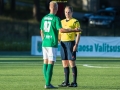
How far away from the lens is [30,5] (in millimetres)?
67562

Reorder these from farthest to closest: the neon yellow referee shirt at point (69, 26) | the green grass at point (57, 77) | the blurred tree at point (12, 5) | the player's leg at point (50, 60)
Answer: the blurred tree at point (12, 5), the neon yellow referee shirt at point (69, 26), the green grass at point (57, 77), the player's leg at point (50, 60)

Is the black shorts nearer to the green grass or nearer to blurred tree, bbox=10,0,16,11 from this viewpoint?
the green grass

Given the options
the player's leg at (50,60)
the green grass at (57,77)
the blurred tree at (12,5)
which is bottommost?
the blurred tree at (12,5)

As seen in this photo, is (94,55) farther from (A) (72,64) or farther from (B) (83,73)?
(A) (72,64)

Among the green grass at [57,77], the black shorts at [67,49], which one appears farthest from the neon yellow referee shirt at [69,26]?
the green grass at [57,77]

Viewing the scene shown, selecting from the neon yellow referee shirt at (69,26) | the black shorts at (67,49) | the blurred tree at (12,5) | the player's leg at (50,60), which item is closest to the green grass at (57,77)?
the player's leg at (50,60)

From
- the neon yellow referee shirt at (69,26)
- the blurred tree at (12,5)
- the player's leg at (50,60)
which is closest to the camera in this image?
the player's leg at (50,60)

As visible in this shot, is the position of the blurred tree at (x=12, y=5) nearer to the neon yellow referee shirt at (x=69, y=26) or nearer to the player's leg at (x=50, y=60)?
the neon yellow referee shirt at (x=69, y=26)

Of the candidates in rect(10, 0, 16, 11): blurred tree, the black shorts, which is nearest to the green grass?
the black shorts

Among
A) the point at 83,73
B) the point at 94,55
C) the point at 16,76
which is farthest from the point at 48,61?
the point at 94,55

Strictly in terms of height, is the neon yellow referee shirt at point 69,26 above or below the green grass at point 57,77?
above

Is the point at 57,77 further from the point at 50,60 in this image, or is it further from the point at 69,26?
the point at 50,60

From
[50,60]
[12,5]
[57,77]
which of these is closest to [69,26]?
[50,60]

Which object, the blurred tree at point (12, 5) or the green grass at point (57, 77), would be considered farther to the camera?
the blurred tree at point (12, 5)
